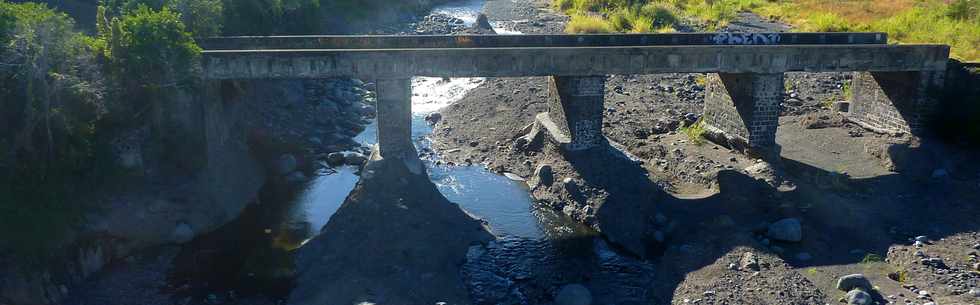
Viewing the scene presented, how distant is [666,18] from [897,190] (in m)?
39.6

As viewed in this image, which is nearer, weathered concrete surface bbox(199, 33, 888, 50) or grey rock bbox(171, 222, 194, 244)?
grey rock bbox(171, 222, 194, 244)

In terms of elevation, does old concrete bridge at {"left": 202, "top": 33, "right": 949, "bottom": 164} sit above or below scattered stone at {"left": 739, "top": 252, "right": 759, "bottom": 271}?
above

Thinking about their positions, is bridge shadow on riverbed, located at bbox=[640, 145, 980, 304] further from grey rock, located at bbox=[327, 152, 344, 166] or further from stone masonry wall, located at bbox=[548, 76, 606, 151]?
grey rock, located at bbox=[327, 152, 344, 166]

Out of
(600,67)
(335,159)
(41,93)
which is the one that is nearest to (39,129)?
(41,93)

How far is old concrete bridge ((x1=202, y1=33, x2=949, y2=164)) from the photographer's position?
28.3m

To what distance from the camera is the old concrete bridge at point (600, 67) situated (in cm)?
2828

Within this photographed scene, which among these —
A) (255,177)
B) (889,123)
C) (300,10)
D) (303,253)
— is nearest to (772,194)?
(889,123)

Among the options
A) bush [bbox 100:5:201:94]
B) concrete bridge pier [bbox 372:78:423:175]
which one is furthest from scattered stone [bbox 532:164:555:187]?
bush [bbox 100:5:201:94]

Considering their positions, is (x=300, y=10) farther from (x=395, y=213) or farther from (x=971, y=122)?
(x=971, y=122)

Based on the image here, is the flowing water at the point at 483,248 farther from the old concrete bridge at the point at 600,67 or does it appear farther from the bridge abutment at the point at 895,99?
the bridge abutment at the point at 895,99

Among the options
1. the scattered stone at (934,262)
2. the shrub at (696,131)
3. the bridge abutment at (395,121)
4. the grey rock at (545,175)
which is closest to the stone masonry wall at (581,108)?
the grey rock at (545,175)

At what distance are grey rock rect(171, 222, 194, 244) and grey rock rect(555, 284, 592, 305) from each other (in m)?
13.2

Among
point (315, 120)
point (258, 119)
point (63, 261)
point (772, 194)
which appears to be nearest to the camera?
point (63, 261)

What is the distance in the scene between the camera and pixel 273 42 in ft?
110
